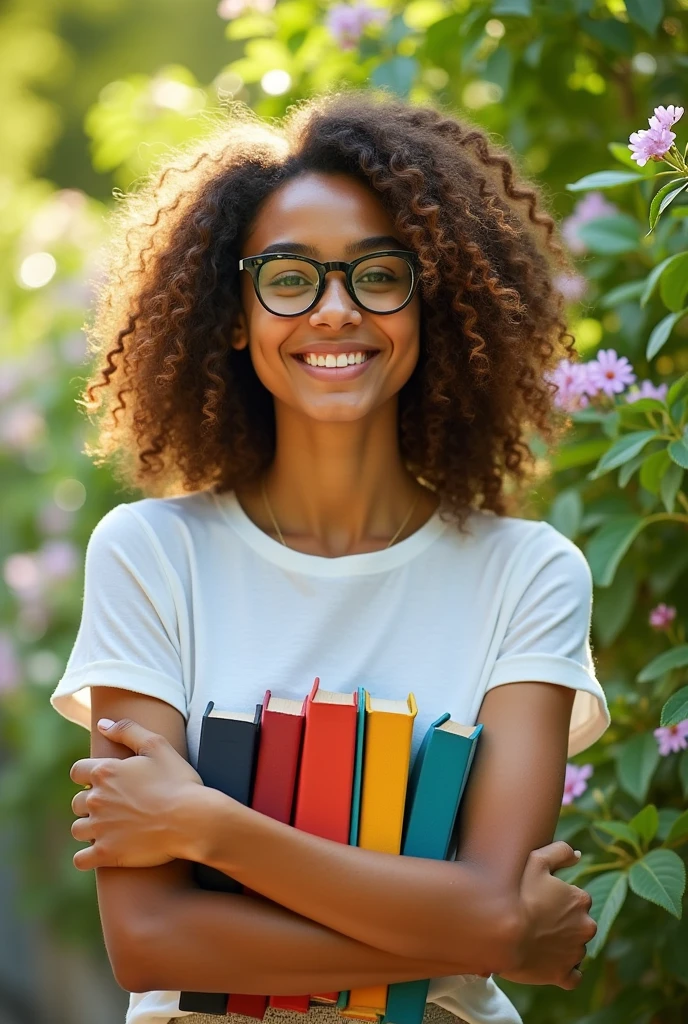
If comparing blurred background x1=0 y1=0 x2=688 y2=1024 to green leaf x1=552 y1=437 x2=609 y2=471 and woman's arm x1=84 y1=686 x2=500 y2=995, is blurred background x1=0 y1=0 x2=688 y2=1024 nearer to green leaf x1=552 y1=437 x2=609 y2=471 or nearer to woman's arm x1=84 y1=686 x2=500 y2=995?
green leaf x1=552 y1=437 x2=609 y2=471

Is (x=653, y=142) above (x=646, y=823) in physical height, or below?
above

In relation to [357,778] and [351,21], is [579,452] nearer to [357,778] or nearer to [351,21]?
[357,778]

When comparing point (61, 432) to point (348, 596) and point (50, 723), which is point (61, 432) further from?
point (348, 596)

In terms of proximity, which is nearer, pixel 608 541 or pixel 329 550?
pixel 329 550

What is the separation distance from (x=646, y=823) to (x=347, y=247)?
95cm

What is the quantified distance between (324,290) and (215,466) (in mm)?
393

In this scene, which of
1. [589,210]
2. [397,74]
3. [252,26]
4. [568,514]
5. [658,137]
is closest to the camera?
[658,137]

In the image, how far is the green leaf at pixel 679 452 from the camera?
70.9 inches

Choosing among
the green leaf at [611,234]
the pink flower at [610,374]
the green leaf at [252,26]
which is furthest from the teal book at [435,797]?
the green leaf at [252,26]

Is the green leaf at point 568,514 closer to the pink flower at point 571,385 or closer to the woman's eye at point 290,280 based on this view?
the pink flower at point 571,385

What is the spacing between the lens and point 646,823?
1.97 m

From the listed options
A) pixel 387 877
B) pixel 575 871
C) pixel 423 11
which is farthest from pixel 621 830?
pixel 423 11

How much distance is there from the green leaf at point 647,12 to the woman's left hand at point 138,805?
4.70 feet

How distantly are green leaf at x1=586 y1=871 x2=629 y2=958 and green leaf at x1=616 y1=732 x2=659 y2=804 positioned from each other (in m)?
0.15
